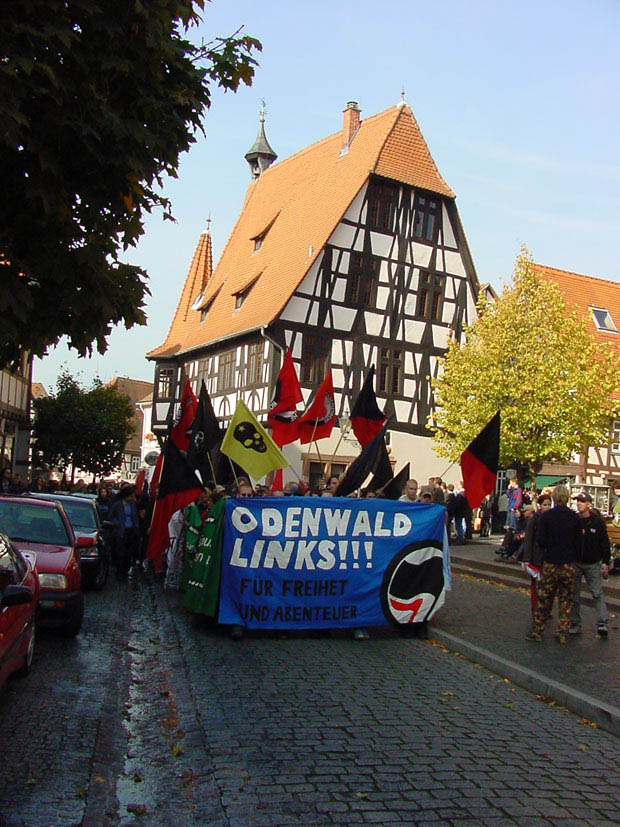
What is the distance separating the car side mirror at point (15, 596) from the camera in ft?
22.7

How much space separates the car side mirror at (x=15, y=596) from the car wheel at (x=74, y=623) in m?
3.48

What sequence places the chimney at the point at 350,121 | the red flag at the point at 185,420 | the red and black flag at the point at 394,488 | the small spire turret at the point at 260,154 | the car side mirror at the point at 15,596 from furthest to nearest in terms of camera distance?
1. the small spire turret at the point at 260,154
2. the chimney at the point at 350,121
3. the red flag at the point at 185,420
4. the red and black flag at the point at 394,488
5. the car side mirror at the point at 15,596

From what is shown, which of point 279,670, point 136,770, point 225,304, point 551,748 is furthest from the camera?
point 225,304

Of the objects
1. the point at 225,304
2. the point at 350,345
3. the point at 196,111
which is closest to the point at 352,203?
the point at 350,345

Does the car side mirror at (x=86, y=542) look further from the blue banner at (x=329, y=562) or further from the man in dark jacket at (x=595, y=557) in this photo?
the man in dark jacket at (x=595, y=557)

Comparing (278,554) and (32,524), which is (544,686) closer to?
(278,554)

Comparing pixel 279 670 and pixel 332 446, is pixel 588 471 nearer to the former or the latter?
pixel 332 446

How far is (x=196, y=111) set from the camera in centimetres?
859

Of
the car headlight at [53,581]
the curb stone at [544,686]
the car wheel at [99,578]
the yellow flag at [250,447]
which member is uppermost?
the yellow flag at [250,447]

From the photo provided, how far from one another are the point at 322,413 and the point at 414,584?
7.56m

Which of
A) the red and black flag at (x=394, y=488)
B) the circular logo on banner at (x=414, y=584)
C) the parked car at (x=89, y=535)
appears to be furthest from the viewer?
the parked car at (x=89, y=535)

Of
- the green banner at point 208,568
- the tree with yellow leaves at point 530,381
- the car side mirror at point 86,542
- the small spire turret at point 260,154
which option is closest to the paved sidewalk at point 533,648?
the green banner at point 208,568

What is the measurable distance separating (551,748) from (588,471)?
126ft

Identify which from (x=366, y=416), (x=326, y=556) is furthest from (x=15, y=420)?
(x=326, y=556)
